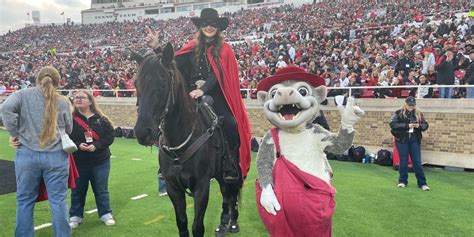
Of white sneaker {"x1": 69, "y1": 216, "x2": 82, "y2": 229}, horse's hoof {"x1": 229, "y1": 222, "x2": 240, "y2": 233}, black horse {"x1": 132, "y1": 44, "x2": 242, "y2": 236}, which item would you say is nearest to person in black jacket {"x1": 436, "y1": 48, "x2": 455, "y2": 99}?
horse's hoof {"x1": 229, "y1": 222, "x2": 240, "y2": 233}

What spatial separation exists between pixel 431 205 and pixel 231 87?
13.8 ft

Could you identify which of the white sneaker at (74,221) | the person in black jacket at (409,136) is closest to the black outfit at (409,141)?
the person in black jacket at (409,136)

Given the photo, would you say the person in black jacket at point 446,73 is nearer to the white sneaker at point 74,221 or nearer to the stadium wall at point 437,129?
the stadium wall at point 437,129

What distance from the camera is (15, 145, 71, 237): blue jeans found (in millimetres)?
4102

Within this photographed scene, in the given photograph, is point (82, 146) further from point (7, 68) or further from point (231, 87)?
point (7, 68)

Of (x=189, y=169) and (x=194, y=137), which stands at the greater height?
(x=194, y=137)

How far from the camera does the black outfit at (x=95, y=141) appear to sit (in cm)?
545

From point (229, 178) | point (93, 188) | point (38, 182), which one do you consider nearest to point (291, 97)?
point (229, 178)

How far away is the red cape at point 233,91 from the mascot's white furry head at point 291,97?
3.56 feet

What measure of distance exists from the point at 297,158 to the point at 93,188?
3.50 meters

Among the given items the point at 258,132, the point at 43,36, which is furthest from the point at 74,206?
the point at 43,36

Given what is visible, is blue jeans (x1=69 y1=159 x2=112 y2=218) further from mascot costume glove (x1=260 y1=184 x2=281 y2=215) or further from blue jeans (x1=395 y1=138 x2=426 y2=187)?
blue jeans (x1=395 y1=138 x2=426 y2=187)

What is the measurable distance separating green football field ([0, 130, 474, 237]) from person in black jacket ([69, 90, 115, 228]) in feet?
0.90

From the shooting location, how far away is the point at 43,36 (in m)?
54.8
